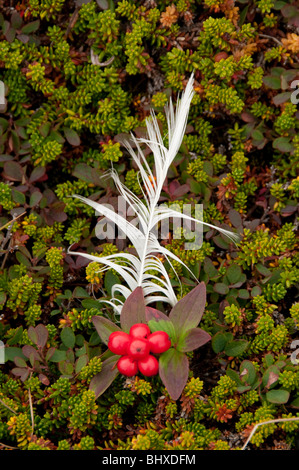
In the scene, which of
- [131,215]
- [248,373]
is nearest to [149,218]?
[131,215]

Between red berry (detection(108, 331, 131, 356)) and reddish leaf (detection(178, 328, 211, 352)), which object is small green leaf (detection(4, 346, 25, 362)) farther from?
reddish leaf (detection(178, 328, 211, 352))

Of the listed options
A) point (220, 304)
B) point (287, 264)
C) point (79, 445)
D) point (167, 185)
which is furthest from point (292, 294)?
point (79, 445)

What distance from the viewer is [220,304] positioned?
8.86ft

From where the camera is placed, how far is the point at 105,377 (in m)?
2.39

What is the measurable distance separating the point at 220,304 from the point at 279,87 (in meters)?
1.41

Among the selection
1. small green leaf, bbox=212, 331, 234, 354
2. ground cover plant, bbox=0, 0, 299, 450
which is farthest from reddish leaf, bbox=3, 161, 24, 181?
small green leaf, bbox=212, 331, 234, 354

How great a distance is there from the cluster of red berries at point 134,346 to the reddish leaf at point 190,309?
5.9 inches

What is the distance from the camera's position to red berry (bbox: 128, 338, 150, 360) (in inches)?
86.9

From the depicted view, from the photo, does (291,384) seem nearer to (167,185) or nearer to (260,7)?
(167,185)

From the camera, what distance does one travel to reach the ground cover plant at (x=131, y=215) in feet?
7.98

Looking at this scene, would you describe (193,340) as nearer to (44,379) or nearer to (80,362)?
(80,362)

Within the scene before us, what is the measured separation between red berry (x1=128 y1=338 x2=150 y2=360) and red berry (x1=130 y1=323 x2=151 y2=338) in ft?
0.10

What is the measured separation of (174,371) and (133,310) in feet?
1.18

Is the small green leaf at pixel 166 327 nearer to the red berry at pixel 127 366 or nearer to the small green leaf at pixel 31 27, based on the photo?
the red berry at pixel 127 366
